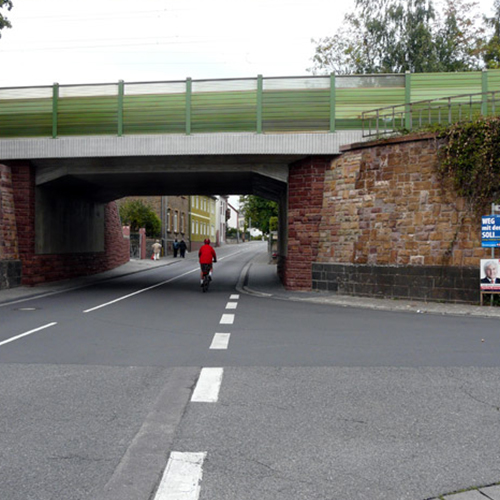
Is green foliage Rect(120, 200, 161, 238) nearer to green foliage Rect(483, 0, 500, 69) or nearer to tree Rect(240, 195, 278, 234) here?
tree Rect(240, 195, 278, 234)

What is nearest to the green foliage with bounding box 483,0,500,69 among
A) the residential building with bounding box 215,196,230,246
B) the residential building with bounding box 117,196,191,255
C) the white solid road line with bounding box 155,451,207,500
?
the residential building with bounding box 117,196,191,255

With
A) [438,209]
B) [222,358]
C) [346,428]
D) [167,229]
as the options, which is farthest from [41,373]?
[167,229]

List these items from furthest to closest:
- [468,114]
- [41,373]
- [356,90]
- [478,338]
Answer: [356,90], [468,114], [478,338], [41,373]

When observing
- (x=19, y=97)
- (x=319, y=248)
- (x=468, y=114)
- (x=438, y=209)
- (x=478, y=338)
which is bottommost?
(x=478, y=338)

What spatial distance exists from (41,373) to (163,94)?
520 inches

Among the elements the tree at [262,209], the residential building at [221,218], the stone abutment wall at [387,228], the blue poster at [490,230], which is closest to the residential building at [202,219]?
the residential building at [221,218]

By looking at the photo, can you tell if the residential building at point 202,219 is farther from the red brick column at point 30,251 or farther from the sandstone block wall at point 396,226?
the sandstone block wall at point 396,226

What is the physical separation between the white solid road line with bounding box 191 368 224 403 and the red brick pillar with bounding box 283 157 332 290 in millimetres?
11520

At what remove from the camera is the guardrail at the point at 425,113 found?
15.9 metres

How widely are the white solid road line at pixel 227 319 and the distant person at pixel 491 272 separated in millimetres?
6727

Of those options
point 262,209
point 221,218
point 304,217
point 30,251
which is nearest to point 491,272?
point 304,217

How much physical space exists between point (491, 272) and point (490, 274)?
2.2 inches

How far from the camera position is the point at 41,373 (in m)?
6.32

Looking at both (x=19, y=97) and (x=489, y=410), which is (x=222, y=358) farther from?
(x=19, y=97)
